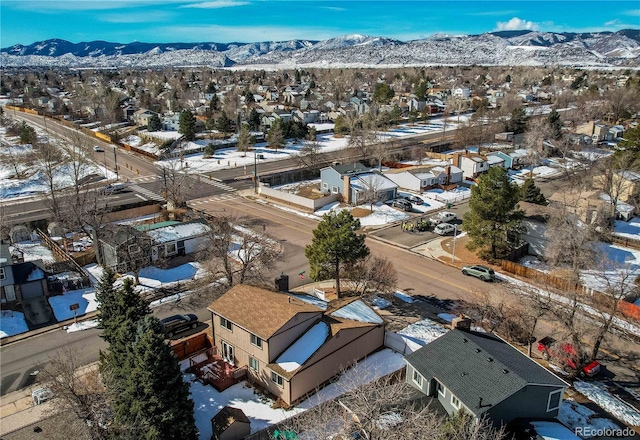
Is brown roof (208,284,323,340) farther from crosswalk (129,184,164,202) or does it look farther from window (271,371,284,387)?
crosswalk (129,184,164,202)

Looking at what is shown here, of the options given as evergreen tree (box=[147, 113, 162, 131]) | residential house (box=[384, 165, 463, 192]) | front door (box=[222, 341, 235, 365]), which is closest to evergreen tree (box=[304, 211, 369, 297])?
front door (box=[222, 341, 235, 365])

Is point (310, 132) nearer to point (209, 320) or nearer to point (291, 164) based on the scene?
point (291, 164)

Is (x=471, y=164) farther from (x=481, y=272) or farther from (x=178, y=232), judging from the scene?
(x=178, y=232)

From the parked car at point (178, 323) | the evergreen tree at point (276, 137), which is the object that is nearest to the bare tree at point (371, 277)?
the parked car at point (178, 323)

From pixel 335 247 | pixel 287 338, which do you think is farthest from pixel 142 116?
pixel 287 338

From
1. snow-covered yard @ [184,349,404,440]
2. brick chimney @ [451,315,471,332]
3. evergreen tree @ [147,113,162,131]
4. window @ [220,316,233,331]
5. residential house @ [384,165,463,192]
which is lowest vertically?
snow-covered yard @ [184,349,404,440]

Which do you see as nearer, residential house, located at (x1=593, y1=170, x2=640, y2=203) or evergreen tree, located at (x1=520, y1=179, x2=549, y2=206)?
evergreen tree, located at (x1=520, y1=179, x2=549, y2=206)

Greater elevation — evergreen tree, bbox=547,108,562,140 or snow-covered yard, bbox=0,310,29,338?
evergreen tree, bbox=547,108,562,140
